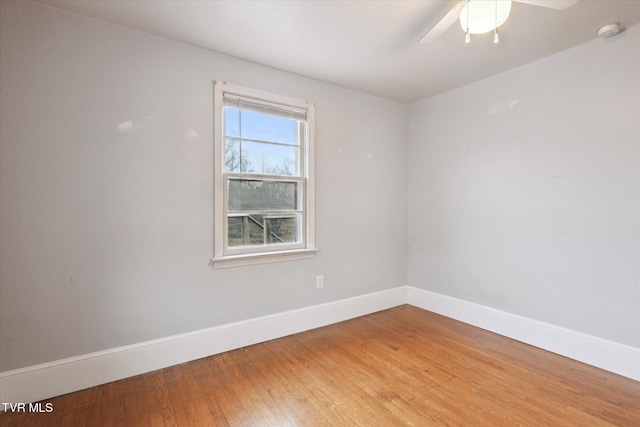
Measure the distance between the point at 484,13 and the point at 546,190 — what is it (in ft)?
5.77

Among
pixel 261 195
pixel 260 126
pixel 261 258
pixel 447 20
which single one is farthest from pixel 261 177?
pixel 447 20

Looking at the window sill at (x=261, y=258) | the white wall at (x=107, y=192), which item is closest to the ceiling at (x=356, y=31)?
the white wall at (x=107, y=192)

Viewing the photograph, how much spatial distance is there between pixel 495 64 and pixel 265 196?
2431 millimetres

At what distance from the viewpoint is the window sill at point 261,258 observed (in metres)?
2.48

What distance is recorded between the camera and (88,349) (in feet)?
6.54

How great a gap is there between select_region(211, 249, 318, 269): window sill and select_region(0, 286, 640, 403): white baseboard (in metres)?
0.51

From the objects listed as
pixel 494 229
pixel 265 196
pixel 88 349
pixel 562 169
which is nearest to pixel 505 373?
pixel 494 229

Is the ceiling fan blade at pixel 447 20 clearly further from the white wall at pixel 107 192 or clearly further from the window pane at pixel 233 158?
the window pane at pixel 233 158

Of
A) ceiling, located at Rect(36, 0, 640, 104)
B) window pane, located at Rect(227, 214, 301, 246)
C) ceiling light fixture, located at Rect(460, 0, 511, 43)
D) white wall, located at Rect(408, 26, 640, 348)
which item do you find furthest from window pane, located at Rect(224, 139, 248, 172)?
white wall, located at Rect(408, 26, 640, 348)

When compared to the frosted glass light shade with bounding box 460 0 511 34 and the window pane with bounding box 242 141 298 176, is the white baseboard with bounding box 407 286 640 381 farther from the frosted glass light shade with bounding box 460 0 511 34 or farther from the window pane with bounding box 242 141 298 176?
the frosted glass light shade with bounding box 460 0 511 34

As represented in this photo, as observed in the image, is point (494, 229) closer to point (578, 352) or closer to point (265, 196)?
point (578, 352)

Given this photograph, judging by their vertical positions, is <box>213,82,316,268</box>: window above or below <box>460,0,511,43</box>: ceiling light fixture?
below

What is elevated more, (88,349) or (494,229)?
(494,229)

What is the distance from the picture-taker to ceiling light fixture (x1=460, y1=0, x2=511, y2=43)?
145 centimetres
